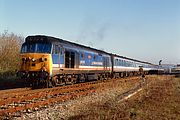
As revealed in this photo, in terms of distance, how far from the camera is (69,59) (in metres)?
24.8

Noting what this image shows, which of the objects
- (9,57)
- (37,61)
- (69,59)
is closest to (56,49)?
(37,61)

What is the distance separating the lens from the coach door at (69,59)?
24297mm

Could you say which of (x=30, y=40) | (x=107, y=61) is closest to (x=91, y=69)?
(x=107, y=61)

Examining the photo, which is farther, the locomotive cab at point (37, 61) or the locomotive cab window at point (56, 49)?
the locomotive cab window at point (56, 49)

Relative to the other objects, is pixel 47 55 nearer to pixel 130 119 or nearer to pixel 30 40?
pixel 30 40

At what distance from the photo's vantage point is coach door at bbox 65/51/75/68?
24297mm

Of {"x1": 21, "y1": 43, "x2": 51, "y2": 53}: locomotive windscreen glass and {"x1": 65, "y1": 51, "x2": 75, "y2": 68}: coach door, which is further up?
{"x1": 21, "y1": 43, "x2": 51, "y2": 53}: locomotive windscreen glass

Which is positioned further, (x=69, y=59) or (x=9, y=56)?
(x=9, y=56)

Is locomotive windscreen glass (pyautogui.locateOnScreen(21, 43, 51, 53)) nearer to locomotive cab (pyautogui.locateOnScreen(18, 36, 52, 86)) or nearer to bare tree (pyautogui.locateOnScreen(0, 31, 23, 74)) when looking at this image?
locomotive cab (pyautogui.locateOnScreen(18, 36, 52, 86))

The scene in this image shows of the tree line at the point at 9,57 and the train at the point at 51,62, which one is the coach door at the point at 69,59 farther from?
the tree line at the point at 9,57

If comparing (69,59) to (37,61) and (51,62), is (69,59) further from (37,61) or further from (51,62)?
(37,61)

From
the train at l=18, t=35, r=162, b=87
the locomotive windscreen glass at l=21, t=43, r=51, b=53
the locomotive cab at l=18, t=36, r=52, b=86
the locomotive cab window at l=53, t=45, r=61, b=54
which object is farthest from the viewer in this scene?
the locomotive cab window at l=53, t=45, r=61, b=54

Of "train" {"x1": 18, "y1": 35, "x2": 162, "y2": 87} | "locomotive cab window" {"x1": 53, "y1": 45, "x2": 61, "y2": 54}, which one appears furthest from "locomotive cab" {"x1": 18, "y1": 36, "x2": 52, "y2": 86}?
"locomotive cab window" {"x1": 53, "y1": 45, "x2": 61, "y2": 54}

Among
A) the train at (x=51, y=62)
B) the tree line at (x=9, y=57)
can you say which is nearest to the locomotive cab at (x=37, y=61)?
the train at (x=51, y=62)
